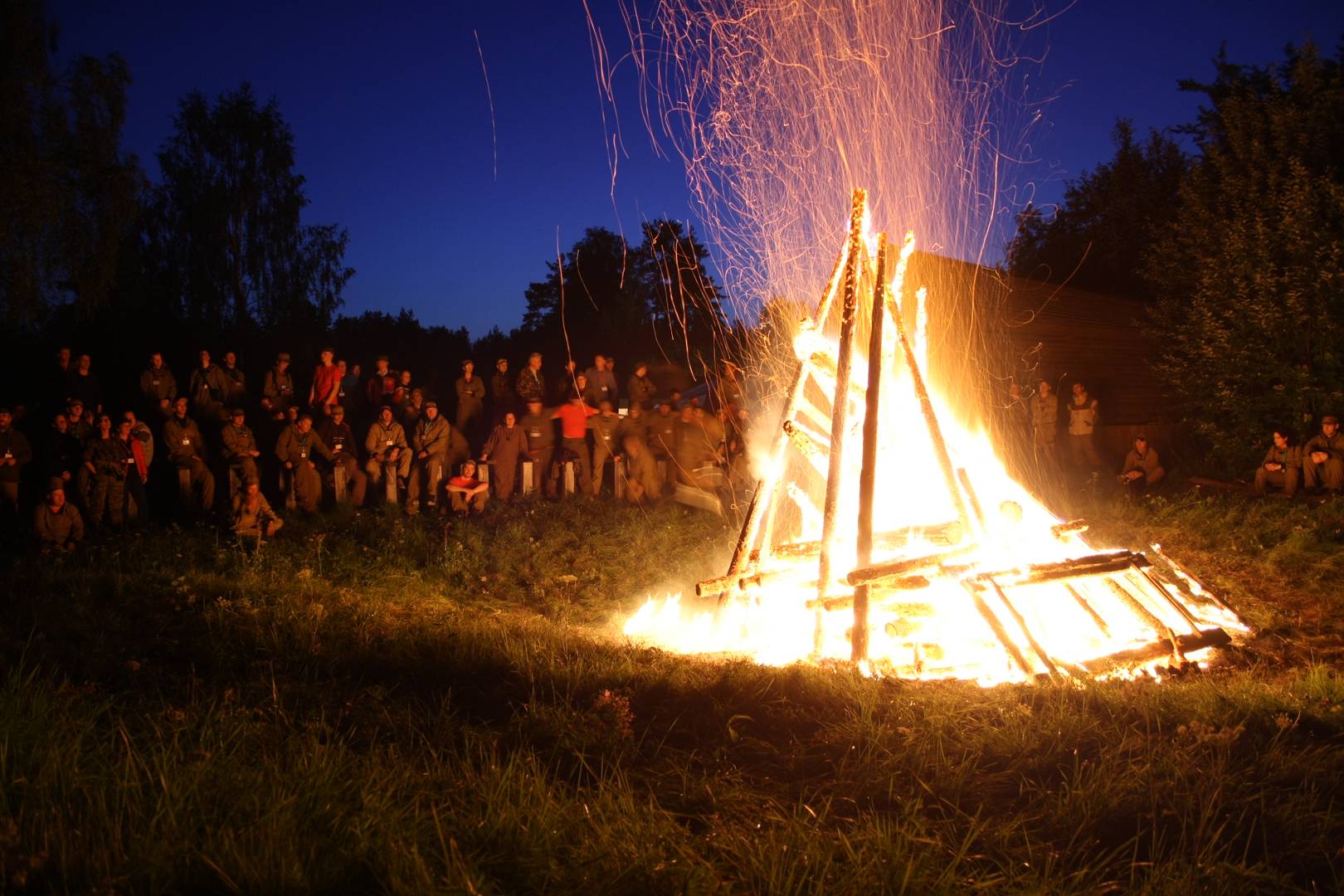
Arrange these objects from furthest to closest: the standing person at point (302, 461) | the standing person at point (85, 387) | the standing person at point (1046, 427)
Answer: the standing person at point (1046, 427) → the standing person at point (302, 461) → the standing person at point (85, 387)

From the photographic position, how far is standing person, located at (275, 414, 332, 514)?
10984 millimetres

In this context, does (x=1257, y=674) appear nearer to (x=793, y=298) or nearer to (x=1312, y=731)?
(x=1312, y=731)

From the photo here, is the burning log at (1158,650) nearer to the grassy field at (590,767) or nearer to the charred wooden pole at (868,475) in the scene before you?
the grassy field at (590,767)

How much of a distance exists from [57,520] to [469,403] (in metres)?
5.58

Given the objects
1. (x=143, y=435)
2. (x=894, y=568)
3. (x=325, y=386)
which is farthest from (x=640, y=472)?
(x=894, y=568)

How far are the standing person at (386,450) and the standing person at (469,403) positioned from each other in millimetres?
1262

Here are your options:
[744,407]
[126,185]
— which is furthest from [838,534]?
[126,185]

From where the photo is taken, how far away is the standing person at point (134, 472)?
988cm

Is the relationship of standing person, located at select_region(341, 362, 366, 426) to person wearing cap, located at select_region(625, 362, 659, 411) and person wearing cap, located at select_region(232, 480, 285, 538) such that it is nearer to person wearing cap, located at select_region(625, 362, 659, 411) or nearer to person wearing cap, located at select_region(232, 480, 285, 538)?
person wearing cap, located at select_region(232, 480, 285, 538)

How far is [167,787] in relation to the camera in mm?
3154

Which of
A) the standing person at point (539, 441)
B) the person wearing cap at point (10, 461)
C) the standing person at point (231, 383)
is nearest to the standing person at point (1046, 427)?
the standing person at point (539, 441)

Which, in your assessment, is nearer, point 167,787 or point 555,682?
point 167,787

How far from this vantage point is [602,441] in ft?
41.7

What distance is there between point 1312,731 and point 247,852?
463 centimetres
